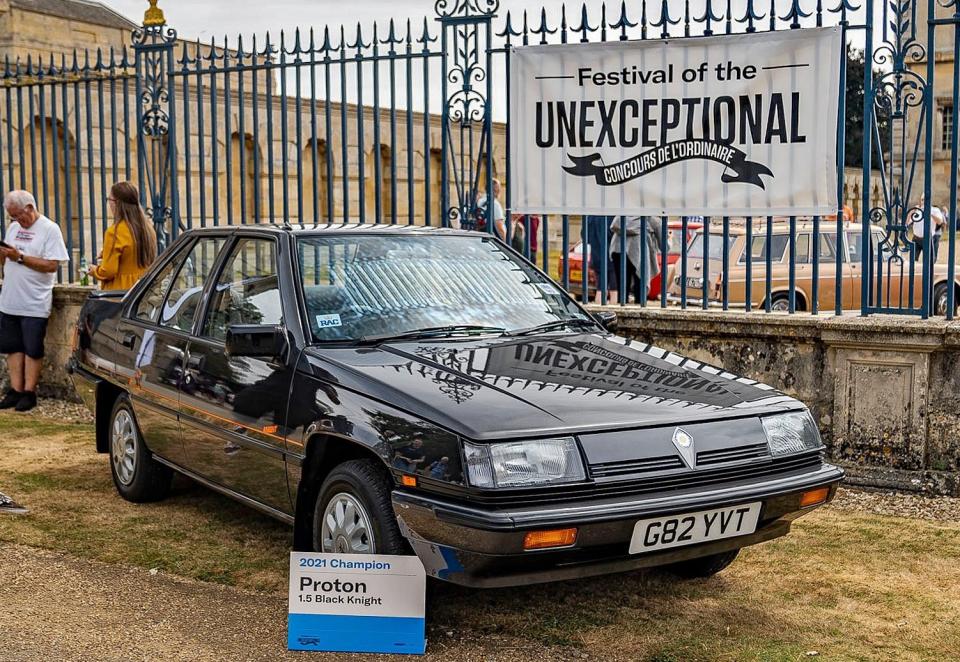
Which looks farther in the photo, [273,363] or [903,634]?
[273,363]

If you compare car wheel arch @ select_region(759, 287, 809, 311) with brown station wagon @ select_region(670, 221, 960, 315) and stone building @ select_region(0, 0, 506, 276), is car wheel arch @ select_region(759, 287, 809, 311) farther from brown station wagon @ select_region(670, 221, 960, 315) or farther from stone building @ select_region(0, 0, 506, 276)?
stone building @ select_region(0, 0, 506, 276)

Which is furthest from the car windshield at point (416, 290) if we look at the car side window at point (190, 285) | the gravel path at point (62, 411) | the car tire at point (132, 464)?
the gravel path at point (62, 411)

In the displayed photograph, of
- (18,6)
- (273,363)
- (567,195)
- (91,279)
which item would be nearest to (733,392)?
(273,363)

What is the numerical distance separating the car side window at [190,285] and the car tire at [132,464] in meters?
0.70

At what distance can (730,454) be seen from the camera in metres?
4.42

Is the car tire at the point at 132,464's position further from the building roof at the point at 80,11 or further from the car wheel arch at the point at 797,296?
the building roof at the point at 80,11

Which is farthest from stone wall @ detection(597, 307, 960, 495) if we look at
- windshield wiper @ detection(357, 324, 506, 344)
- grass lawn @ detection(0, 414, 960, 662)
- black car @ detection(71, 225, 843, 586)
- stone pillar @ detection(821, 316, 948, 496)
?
windshield wiper @ detection(357, 324, 506, 344)

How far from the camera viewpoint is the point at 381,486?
4.39 m

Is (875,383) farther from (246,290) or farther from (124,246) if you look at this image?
(124,246)

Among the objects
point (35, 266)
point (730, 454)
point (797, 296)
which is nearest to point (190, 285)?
point (730, 454)

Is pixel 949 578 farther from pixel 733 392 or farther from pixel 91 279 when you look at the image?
pixel 91 279

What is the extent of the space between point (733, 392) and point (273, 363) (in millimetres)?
1989

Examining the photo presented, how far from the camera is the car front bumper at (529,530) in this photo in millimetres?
3986

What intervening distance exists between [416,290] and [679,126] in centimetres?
321
